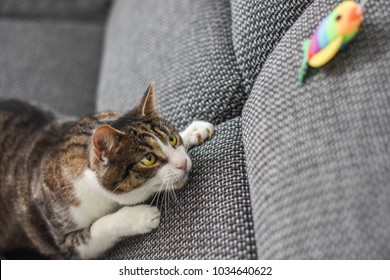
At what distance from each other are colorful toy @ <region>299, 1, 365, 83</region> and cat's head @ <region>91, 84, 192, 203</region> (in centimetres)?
37

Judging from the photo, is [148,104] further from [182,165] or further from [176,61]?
[176,61]

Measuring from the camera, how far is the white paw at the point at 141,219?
1.00 meters

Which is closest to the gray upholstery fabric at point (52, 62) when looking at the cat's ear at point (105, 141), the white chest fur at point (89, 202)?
the white chest fur at point (89, 202)

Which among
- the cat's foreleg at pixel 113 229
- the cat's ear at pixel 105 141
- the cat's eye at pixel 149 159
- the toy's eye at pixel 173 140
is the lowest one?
the cat's foreleg at pixel 113 229

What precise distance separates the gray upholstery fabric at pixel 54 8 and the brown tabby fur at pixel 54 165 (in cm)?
73

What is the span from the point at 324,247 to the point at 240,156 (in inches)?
14.1

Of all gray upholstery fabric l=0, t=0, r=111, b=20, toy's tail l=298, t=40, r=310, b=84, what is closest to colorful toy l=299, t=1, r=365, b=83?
toy's tail l=298, t=40, r=310, b=84

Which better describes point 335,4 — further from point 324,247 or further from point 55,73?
point 55,73

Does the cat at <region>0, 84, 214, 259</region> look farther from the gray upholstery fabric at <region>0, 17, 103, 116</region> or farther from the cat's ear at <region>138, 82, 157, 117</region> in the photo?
the gray upholstery fabric at <region>0, 17, 103, 116</region>

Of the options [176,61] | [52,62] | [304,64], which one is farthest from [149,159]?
[52,62]

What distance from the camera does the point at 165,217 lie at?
3.33 feet

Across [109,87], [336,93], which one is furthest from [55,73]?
[336,93]

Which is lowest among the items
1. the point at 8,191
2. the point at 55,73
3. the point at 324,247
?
the point at 8,191

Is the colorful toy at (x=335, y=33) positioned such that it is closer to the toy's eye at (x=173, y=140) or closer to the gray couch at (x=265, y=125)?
the gray couch at (x=265, y=125)
